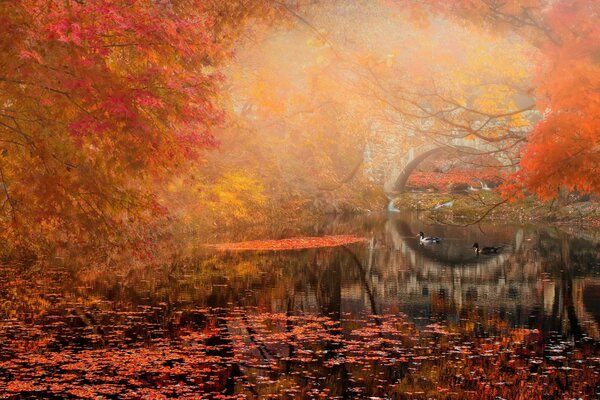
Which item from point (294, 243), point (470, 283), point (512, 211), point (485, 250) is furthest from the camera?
point (512, 211)

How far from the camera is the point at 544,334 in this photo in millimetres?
11328

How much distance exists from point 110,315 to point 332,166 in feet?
101

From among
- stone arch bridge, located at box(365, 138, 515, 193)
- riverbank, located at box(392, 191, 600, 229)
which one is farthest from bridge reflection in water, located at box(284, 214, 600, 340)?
stone arch bridge, located at box(365, 138, 515, 193)

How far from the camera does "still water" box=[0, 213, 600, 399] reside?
8.46 meters

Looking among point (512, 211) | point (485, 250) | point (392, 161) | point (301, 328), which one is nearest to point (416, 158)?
point (392, 161)

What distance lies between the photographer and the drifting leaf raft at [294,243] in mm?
23266

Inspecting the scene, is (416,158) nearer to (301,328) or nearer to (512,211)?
(512,211)

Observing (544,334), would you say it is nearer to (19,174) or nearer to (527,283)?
(527,283)

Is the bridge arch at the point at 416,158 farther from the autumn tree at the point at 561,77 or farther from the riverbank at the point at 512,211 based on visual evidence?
the autumn tree at the point at 561,77

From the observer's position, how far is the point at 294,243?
24844 mm

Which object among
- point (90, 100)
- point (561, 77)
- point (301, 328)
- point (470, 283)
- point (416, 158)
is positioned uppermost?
point (416, 158)

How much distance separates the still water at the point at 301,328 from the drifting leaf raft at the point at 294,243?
7.92ft

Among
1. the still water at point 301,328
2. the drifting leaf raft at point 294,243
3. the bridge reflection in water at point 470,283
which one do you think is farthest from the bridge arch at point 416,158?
the still water at point 301,328

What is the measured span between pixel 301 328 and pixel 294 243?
1329cm
